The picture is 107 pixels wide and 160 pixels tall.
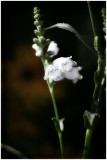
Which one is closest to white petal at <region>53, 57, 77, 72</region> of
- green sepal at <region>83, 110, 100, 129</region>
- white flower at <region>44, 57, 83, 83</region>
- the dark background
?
white flower at <region>44, 57, 83, 83</region>

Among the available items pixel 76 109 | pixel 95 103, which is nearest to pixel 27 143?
pixel 76 109

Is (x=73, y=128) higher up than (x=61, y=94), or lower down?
lower down

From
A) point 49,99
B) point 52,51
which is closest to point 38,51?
point 52,51

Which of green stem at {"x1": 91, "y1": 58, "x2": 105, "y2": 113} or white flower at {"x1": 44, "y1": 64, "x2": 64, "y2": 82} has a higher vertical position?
white flower at {"x1": 44, "y1": 64, "x2": 64, "y2": 82}

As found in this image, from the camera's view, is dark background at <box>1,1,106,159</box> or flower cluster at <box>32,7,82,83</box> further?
dark background at <box>1,1,106,159</box>

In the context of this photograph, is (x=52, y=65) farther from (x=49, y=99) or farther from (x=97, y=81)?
(x=49, y=99)

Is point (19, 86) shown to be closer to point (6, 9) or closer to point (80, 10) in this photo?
point (6, 9)

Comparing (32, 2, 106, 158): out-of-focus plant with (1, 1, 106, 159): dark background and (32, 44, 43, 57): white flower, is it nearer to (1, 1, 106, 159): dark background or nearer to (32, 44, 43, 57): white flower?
(32, 44, 43, 57): white flower
